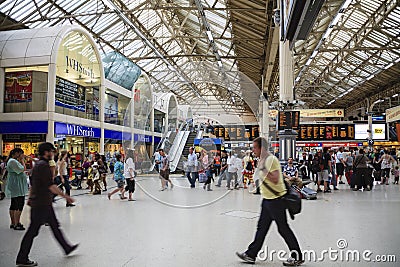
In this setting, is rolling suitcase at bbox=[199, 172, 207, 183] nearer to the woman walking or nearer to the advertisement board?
the woman walking

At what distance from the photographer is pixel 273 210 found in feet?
13.9

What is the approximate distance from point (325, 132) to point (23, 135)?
2231cm

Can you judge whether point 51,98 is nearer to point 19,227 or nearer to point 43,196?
point 19,227

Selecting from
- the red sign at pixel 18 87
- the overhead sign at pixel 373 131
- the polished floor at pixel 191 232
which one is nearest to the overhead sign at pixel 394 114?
the overhead sign at pixel 373 131

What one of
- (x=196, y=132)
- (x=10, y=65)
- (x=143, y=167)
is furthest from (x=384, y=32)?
(x=10, y=65)

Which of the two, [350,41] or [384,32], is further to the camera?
[350,41]

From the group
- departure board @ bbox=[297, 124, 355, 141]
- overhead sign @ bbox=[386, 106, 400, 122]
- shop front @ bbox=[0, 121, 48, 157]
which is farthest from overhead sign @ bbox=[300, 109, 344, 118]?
shop front @ bbox=[0, 121, 48, 157]

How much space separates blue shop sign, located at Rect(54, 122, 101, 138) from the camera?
17.3 m

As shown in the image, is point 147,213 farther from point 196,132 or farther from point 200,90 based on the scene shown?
point 196,132

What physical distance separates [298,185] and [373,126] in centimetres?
2140

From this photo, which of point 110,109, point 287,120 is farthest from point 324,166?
point 110,109

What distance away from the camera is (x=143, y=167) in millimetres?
9328

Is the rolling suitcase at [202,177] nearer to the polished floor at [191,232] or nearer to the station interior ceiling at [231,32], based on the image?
the station interior ceiling at [231,32]

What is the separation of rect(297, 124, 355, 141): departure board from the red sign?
67.0 ft
